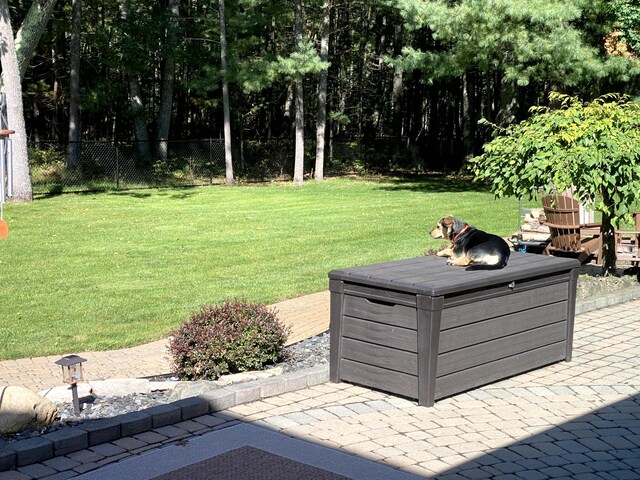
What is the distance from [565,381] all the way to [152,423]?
12.2ft

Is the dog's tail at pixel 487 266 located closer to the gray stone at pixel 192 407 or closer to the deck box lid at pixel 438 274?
the deck box lid at pixel 438 274

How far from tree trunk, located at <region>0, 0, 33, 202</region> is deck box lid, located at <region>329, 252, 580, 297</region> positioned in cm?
1727

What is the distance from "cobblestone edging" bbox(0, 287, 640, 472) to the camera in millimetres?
5383

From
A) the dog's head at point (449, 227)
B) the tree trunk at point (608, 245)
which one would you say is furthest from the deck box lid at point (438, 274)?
the tree trunk at point (608, 245)

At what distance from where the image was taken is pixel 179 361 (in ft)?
24.1

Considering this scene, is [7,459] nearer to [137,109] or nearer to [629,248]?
[629,248]

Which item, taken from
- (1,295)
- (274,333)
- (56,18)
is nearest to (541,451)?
(274,333)

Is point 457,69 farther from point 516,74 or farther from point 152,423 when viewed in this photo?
point 152,423

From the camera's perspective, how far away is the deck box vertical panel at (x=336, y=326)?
711cm

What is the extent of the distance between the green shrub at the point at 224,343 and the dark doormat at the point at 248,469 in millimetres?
1703

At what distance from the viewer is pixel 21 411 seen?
573cm

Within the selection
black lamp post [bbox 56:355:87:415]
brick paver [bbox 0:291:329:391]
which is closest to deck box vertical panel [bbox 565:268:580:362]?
brick paver [bbox 0:291:329:391]

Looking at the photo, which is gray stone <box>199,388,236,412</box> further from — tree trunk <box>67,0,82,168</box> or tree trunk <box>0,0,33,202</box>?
tree trunk <box>67,0,82,168</box>

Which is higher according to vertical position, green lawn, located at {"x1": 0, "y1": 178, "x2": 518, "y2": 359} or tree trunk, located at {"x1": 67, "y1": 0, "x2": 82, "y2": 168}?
tree trunk, located at {"x1": 67, "y1": 0, "x2": 82, "y2": 168}
